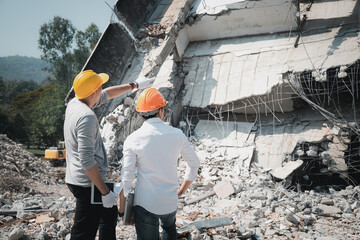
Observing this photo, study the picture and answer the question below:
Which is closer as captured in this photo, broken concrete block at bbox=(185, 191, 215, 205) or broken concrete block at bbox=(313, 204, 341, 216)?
broken concrete block at bbox=(313, 204, 341, 216)

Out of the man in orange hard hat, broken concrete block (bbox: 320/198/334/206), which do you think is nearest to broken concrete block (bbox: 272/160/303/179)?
broken concrete block (bbox: 320/198/334/206)

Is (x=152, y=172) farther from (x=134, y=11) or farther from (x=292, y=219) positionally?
(x=134, y=11)

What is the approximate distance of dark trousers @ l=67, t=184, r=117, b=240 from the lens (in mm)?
2189

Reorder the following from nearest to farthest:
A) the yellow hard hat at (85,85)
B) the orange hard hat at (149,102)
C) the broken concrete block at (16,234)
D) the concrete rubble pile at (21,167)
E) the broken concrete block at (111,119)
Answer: the orange hard hat at (149,102) < the yellow hard hat at (85,85) < the broken concrete block at (16,234) < the concrete rubble pile at (21,167) < the broken concrete block at (111,119)

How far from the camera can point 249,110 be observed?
22.7ft

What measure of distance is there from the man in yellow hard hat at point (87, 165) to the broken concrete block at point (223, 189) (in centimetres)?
309

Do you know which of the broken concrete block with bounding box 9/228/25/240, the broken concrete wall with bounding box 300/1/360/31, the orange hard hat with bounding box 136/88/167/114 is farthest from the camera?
the broken concrete wall with bounding box 300/1/360/31

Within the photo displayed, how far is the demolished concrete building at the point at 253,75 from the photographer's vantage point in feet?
19.0

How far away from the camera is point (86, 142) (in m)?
2.07

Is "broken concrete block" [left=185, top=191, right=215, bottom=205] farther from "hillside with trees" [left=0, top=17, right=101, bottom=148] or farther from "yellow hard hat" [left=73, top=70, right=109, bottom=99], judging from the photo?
"hillside with trees" [left=0, top=17, right=101, bottom=148]

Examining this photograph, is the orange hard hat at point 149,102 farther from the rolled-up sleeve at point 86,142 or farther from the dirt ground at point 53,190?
the dirt ground at point 53,190

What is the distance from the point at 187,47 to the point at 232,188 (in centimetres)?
464

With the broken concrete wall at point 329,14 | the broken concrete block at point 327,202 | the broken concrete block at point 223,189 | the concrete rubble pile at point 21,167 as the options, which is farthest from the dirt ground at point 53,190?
the broken concrete wall at point 329,14

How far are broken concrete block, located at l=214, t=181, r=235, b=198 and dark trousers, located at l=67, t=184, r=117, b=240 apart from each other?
3.12m
